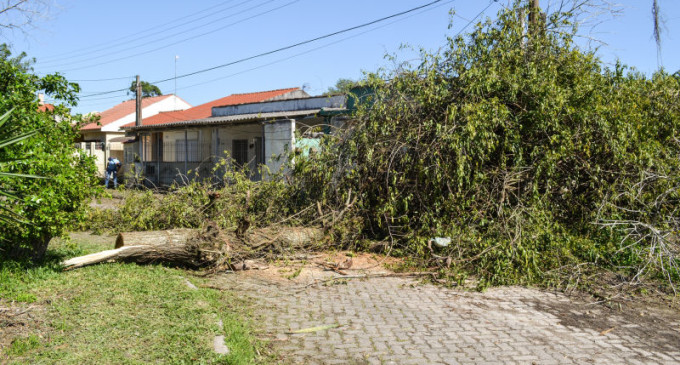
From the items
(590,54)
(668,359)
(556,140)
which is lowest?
(668,359)

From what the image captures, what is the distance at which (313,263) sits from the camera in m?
8.09

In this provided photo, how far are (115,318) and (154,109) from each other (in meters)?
37.9

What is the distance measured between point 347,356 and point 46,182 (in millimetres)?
4165

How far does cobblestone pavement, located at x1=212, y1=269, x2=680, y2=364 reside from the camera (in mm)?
4453

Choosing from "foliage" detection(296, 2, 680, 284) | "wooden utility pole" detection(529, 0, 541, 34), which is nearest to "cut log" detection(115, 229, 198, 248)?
"foliage" detection(296, 2, 680, 284)

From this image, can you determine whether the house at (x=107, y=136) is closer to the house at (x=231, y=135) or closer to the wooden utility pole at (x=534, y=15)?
the house at (x=231, y=135)

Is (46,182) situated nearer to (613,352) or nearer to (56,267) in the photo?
(56,267)

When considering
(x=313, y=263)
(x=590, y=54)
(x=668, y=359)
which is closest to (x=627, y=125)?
(x=590, y=54)

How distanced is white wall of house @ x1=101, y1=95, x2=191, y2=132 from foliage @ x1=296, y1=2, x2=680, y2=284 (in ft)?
94.9

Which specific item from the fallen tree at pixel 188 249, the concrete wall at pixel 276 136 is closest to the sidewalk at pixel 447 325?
the fallen tree at pixel 188 249

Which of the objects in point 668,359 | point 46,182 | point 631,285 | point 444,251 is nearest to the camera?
point 668,359

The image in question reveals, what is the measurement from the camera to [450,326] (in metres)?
5.24

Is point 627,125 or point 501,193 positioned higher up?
point 627,125

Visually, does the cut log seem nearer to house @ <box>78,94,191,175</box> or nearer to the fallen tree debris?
the fallen tree debris
